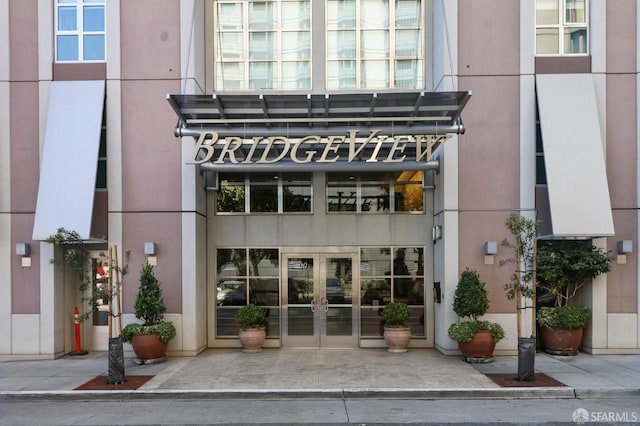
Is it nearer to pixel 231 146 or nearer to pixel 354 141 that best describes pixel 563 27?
pixel 354 141

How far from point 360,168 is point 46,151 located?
742 cm

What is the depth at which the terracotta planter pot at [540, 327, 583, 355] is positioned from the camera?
1227cm

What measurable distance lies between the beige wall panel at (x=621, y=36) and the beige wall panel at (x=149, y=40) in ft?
34.1

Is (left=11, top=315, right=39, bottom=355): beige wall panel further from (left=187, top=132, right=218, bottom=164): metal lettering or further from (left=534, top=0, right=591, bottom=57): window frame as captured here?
(left=534, top=0, right=591, bottom=57): window frame

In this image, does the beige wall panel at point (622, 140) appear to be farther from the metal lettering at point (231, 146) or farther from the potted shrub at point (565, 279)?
the metal lettering at point (231, 146)

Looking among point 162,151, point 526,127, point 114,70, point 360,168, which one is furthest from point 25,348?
point 526,127

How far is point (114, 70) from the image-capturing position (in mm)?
13000

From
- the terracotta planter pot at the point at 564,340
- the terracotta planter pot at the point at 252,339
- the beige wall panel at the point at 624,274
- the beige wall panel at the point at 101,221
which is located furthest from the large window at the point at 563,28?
the beige wall panel at the point at 101,221

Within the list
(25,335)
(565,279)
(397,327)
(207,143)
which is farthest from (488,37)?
(25,335)

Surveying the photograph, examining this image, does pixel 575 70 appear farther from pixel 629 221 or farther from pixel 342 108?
pixel 342 108

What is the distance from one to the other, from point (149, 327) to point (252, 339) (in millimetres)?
2533

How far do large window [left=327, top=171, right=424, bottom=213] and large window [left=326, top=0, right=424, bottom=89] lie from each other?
2.41 meters

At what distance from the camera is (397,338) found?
13.2 metres

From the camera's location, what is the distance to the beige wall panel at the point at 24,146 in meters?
12.9
